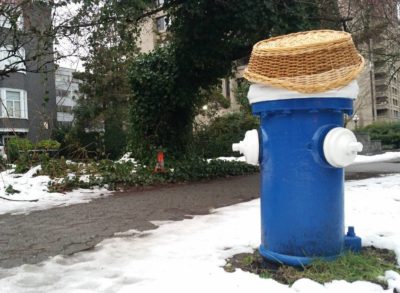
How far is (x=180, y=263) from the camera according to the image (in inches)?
148

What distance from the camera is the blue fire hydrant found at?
3.36 metres

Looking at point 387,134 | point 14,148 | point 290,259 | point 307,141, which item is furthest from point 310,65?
point 387,134

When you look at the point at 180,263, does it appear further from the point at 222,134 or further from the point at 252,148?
the point at 222,134

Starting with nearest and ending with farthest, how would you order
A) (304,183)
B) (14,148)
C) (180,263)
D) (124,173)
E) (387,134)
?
1. (304,183)
2. (180,263)
3. (124,173)
4. (14,148)
5. (387,134)

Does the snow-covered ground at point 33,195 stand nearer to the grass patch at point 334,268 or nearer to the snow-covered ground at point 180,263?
the snow-covered ground at point 180,263

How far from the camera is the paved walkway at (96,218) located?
4.70m

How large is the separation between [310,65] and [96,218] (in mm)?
4210

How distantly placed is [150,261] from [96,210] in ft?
11.4

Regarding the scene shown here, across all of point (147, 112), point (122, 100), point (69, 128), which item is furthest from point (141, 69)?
point (69, 128)

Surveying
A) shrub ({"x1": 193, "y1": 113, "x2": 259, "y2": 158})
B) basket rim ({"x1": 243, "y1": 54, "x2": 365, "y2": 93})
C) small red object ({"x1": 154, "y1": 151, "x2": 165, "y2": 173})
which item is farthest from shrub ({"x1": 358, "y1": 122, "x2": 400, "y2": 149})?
basket rim ({"x1": 243, "y1": 54, "x2": 365, "y2": 93})

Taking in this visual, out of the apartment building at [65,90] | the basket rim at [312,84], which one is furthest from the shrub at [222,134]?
the basket rim at [312,84]

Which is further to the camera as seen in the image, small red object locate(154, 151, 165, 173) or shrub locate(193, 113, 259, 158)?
shrub locate(193, 113, 259, 158)

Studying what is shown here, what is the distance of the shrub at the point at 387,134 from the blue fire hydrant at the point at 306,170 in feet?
106

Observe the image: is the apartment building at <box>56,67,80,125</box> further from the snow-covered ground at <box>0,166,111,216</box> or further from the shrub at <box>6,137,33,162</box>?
the snow-covered ground at <box>0,166,111,216</box>
